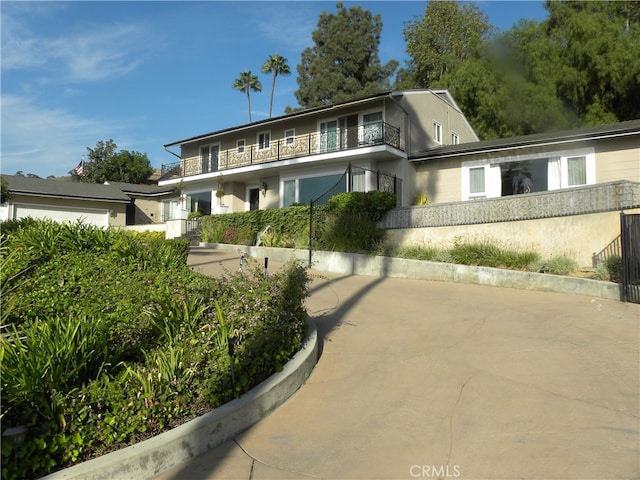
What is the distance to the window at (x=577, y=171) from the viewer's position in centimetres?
1750

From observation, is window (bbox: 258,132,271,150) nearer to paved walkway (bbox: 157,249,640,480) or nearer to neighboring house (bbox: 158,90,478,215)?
neighboring house (bbox: 158,90,478,215)

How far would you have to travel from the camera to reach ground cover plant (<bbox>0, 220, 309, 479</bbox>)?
3.58 meters

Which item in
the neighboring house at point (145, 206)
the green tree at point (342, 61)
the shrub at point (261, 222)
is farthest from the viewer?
the green tree at point (342, 61)

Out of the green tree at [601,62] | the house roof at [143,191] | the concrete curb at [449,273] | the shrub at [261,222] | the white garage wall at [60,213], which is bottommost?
the concrete curb at [449,273]

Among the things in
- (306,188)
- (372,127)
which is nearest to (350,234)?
(372,127)

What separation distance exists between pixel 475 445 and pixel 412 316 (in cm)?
433

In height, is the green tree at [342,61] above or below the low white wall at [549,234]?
above

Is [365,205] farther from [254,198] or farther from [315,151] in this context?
[254,198]

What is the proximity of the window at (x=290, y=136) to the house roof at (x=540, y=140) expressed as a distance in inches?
271

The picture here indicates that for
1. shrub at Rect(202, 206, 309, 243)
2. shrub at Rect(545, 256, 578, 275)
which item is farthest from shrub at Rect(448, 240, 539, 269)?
shrub at Rect(202, 206, 309, 243)

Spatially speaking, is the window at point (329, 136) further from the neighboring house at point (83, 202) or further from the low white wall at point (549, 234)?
the neighboring house at point (83, 202)

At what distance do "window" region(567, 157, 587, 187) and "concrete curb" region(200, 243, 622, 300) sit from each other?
9096 millimetres

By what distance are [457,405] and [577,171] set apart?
1609 cm

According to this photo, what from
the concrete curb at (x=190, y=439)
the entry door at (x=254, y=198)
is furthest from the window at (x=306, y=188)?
the concrete curb at (x=190, y=439)
